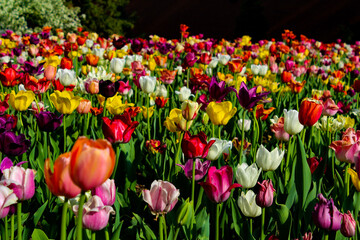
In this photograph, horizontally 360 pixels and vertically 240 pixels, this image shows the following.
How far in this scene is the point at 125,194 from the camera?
1.84 meters

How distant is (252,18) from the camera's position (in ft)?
48.0

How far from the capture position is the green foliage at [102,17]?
13391 mm

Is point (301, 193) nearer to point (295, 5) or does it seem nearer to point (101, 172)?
point (101, 172)

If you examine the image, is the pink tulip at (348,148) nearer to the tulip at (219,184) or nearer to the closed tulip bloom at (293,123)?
the closed tulip bloom at (293,123)

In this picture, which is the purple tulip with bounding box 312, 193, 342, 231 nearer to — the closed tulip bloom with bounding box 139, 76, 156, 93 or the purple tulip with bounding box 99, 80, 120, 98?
the purple tulip with bounding box 99, 80, 120, 98

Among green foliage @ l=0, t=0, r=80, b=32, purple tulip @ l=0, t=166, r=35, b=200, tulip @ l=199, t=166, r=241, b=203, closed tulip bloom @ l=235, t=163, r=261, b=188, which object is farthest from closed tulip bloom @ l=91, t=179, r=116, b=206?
green foliage @ l=0, t=0, r=80, b=32

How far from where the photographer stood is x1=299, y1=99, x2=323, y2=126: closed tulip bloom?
1.60 meters

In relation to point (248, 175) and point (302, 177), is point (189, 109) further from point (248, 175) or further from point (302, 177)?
point (302, 177)

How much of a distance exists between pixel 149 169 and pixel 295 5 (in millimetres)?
15113

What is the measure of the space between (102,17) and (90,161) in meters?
13.7

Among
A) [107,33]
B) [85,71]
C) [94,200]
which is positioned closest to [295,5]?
[107,33]

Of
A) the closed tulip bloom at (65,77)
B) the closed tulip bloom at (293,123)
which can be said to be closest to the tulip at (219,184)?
the closed tulip bloom at (293,123)

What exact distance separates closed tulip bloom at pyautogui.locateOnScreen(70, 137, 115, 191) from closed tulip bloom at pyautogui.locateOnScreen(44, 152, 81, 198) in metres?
0.08

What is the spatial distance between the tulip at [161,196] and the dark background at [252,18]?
469 inches
